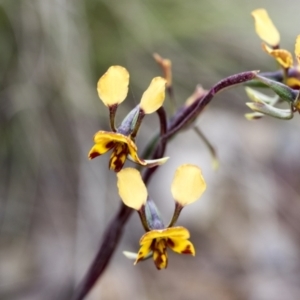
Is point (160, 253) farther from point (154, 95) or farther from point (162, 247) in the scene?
point (154, 95)

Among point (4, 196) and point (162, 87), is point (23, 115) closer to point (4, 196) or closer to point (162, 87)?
point (4, 196)

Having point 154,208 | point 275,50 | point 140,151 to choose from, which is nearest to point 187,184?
point 154,208

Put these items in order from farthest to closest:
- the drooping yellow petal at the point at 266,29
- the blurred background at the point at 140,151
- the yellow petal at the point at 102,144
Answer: the blurred background at the point at 140,151
the drooping yellow petal at the point at 266,29
the yellow petal at the point at 102,144

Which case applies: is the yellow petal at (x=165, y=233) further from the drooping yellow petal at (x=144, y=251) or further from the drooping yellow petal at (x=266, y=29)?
the drooping yellow petal at (x=266, y=29)

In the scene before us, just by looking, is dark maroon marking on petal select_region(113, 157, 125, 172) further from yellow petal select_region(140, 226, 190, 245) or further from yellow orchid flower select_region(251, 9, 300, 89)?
yellow orchid flower select_region(251, 9, 300, 89)

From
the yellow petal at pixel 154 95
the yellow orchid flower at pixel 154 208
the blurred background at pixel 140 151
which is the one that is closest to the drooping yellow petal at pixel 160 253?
the yellow orchid flower at pixel 154 208

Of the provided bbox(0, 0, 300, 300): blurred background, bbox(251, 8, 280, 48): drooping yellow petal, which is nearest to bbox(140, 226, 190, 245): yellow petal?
bbox(251, 8, 280, 48): drooping yellow petal
